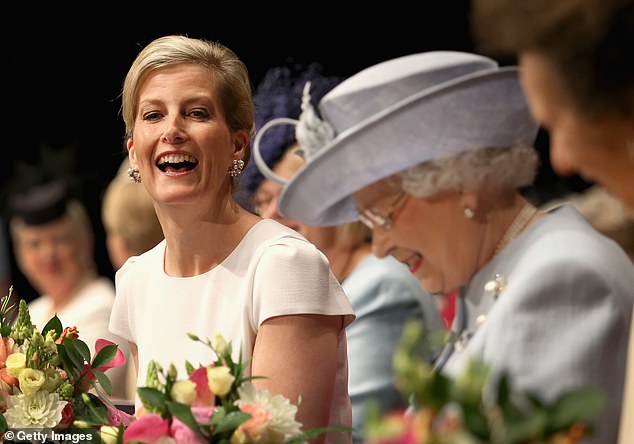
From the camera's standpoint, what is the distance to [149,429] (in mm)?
1488

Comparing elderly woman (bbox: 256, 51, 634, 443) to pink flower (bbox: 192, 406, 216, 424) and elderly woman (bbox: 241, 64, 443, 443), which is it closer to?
elderly woman (bbox: 241, 64, 443, 443)

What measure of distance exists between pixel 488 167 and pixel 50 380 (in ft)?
3.71

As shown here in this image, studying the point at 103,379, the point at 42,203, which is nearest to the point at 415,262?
the point at 103,379

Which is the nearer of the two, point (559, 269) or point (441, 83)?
point (559, 269)

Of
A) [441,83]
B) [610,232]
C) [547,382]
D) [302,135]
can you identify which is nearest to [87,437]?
[547,382]

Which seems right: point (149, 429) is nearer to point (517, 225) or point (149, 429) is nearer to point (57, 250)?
point (517, 225)

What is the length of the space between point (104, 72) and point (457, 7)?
1.83 m

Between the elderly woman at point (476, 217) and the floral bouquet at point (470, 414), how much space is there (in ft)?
2.85

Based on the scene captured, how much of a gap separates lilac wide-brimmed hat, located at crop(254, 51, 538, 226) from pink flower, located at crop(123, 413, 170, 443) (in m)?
1.17

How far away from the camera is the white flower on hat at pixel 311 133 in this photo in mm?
3077

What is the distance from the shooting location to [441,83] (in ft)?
8.52

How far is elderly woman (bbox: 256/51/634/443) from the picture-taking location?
1961 mm

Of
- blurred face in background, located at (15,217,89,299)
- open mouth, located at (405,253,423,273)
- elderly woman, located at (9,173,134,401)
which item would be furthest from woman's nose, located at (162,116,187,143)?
blurred face in background, located at (15,217,89,299)

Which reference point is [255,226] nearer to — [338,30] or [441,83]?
[441,83]
